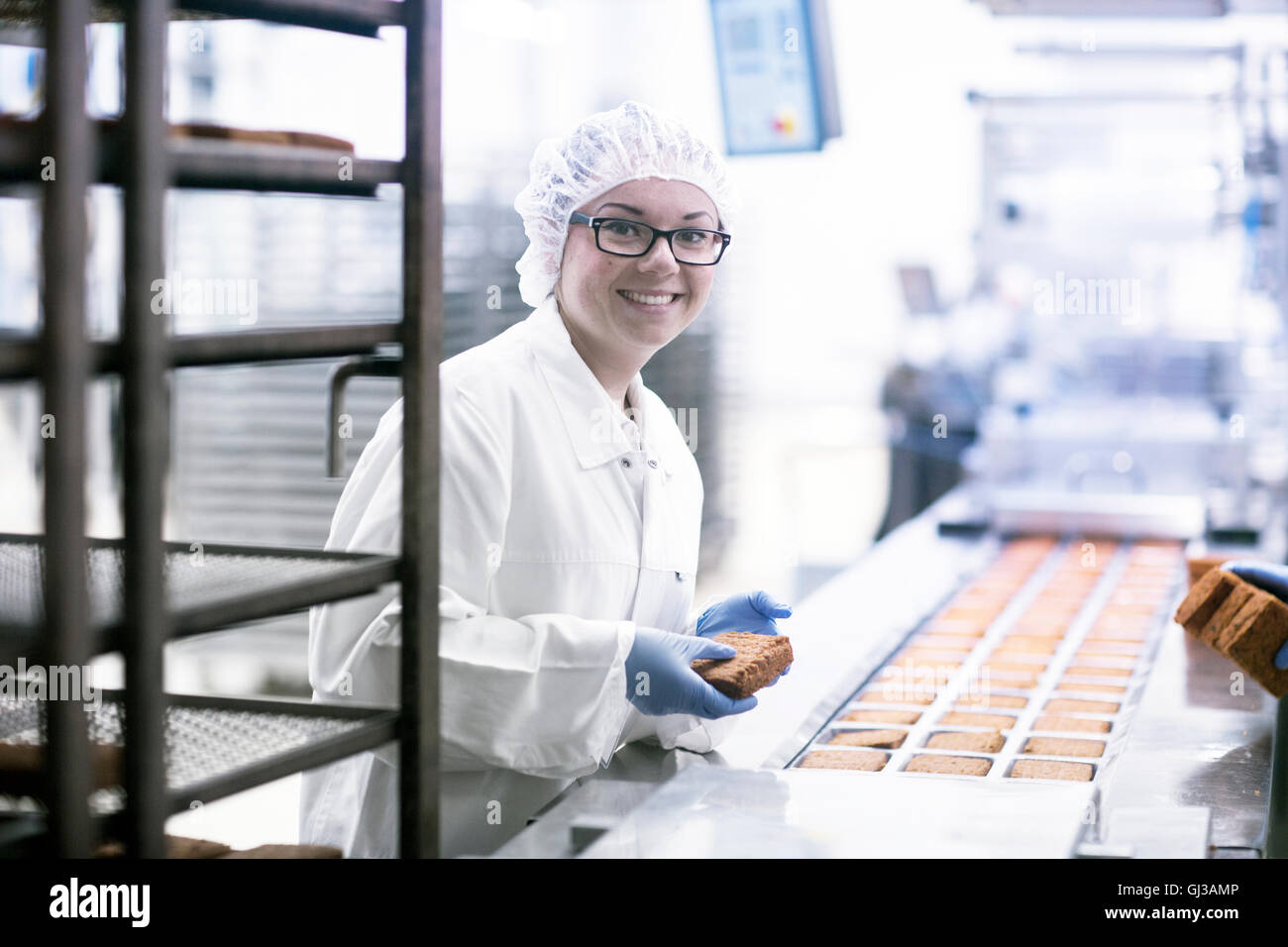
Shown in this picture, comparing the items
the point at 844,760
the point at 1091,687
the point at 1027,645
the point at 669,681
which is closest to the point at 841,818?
the point at 669,681

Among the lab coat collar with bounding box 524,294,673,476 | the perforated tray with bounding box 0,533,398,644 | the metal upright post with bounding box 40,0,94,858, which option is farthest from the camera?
the lab coat collar with bounding box 524,294,673,476

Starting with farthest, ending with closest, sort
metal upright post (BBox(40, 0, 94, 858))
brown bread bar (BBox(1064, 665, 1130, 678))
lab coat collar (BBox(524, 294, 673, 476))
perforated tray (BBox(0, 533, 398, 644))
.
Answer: brown bread bar (BBox(1064, 665, 1130, 678)), lab coat collar (BBox(524, 294, 673, 476)), perforated tray (BBox(0, 533, 398, 644)), metal upright post (BBox(40, 0, 94, 858))

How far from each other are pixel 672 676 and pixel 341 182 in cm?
74

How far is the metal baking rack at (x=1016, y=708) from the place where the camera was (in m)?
1.92

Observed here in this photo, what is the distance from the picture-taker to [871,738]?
202cm

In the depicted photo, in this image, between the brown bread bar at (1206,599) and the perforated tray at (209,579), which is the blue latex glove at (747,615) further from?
the perforated tray at (209,579)

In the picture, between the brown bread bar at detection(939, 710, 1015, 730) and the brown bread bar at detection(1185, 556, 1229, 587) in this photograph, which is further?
the brown bread bar at detection(1185, 556, 1229, 587)

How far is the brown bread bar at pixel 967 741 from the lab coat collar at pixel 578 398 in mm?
671

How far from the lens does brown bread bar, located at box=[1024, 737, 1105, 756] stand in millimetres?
1969

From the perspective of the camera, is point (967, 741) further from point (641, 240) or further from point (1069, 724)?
point (641, 240)

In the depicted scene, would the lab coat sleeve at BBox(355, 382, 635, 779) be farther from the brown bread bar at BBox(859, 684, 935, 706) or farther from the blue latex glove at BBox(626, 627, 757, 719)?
the brown bread bar at BBox(859, 684, 935, 706)

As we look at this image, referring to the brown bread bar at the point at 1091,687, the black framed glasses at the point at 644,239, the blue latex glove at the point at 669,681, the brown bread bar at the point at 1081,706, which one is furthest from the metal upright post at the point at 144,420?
the brown bread bar at the point at 1091,687

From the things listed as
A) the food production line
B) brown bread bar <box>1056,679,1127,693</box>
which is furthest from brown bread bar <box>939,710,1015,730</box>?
brown bread bar <box>1056,679,1127,693</box>
